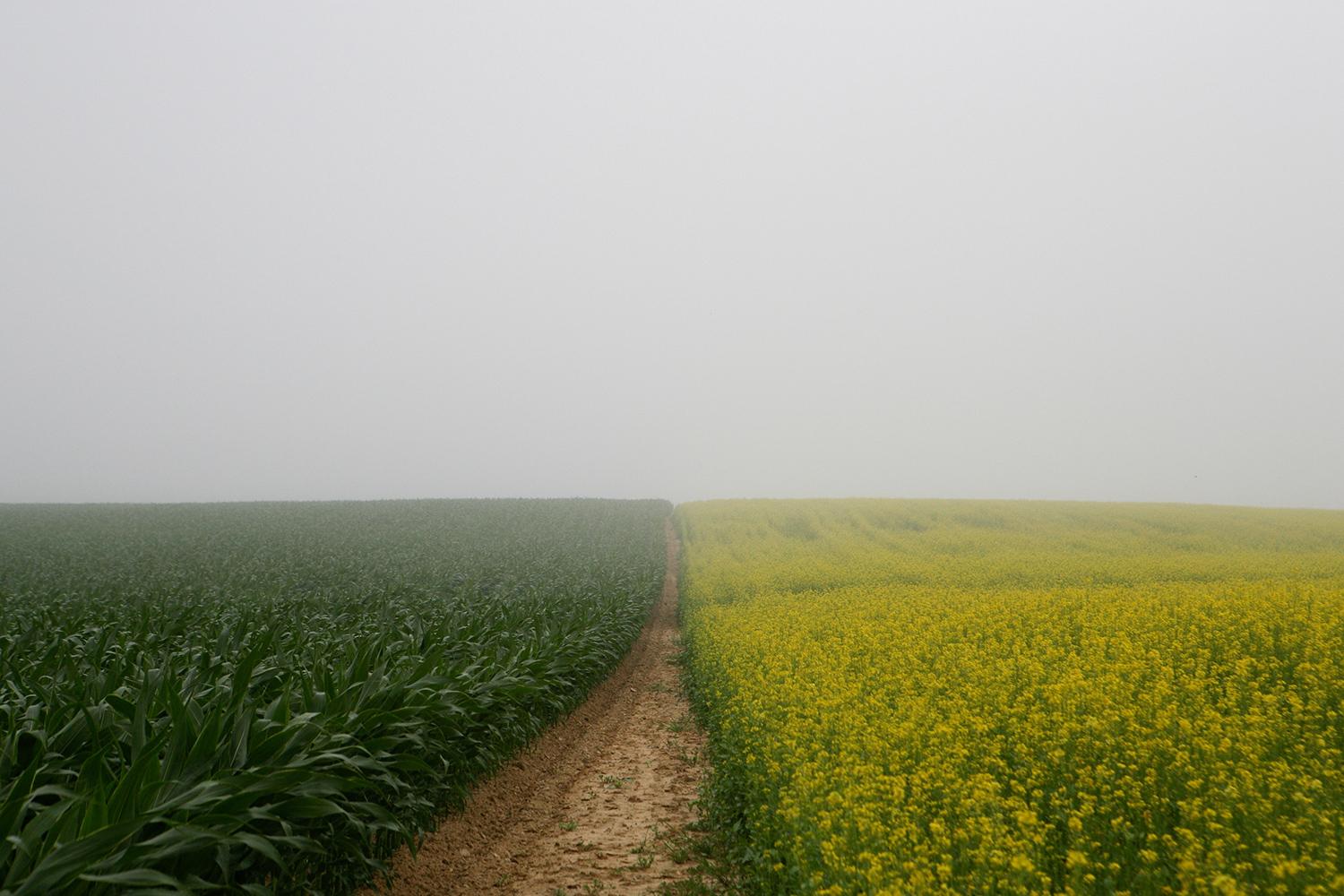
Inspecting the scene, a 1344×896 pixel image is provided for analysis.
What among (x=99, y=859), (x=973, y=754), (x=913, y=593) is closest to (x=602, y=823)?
(x=973, y=754)

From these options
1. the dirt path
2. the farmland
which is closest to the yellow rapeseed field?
the dirt path

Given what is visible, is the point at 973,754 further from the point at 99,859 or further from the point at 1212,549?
the point at 1212,549

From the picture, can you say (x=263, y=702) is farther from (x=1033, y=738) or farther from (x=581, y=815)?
(x=1033, y=738)

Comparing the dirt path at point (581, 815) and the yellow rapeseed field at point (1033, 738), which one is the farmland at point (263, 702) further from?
the yellow rapeseed field at point (1033, 738)

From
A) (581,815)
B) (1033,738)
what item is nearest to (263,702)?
(581,815)

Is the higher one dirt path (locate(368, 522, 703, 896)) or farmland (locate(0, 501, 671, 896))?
Answer: farmland (locate(0, 501, 671, 896))

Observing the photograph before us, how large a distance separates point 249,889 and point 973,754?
5.33m

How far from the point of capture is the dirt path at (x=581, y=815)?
20.4 ft

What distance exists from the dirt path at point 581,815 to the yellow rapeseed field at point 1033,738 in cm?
71

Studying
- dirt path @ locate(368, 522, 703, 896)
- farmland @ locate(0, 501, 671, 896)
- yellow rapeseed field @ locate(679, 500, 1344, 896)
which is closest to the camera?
farmland @ locate(0, 501, 671, 896)

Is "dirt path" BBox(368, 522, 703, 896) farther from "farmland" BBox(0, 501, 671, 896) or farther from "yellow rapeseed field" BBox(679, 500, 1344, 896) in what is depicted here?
"yellow rapeseed field" BBox(679, 500, 1344, 896)

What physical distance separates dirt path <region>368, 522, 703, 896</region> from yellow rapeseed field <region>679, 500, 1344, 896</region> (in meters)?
0.71

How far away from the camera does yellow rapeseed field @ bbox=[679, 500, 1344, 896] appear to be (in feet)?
14.3

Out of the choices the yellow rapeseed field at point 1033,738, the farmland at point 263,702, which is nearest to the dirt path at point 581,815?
the farmland at point 263,702
